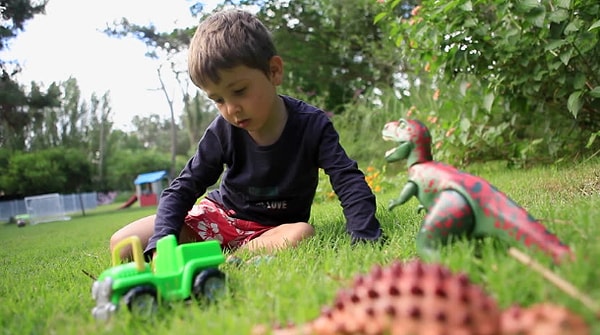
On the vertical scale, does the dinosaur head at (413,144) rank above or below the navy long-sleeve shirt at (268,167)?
above

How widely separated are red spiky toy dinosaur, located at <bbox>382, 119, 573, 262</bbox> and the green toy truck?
630 mm

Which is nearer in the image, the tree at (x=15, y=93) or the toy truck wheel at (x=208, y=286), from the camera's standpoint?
the toy truck wheel at (x=208, y=286)

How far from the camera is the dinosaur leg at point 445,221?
1.23 metres

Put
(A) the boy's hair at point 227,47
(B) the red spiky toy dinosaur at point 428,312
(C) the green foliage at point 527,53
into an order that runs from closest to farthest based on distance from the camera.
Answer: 1. (B) the red spiky toy dinosaur at point 428,312
2. (A) the boy's hair at point 227,47
3. (C) the green foliage at point 527,53

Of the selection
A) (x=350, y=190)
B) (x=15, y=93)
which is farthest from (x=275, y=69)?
(x=15, y=93)

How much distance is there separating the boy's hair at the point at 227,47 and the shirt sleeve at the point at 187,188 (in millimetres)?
541

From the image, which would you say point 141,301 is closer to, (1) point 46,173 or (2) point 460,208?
(2) point 460,208

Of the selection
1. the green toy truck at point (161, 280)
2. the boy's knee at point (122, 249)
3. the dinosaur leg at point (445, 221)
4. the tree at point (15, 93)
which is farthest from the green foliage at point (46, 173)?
the dinosaur leg at point (445, 221)

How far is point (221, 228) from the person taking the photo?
267cm

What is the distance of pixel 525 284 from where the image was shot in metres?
1.03

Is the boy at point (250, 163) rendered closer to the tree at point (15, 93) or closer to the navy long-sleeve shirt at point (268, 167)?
the navy long-sleeve shirt at point (268, 167)

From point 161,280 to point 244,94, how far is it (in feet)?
3.25

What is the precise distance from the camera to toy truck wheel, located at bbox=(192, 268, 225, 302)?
1382mm

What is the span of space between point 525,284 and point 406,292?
368 millimetres
